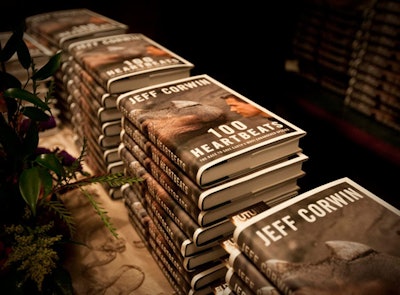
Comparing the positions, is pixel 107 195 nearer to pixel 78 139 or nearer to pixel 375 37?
pixel 78 139

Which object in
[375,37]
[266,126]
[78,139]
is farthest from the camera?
[375,37]

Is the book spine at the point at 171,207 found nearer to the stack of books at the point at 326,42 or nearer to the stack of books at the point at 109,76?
the stack of books at the point at 109,76

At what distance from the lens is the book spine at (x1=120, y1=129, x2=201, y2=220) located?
1029 millimetres

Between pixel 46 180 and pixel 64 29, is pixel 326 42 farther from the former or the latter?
pixel 46 180

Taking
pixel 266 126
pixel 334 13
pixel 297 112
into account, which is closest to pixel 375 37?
pixel 334 13

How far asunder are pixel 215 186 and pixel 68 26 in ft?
4.45

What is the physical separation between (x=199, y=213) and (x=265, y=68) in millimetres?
1483

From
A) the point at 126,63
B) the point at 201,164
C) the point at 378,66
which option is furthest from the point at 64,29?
the point at 378,66

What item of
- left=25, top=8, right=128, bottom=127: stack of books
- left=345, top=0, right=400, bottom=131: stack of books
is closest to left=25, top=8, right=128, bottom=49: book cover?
left=25, top=8, right=128, bottom=127: stack of books

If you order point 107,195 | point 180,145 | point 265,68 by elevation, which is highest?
point 180,145

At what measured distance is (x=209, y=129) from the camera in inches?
42.3

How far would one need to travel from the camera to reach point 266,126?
43.0 inches

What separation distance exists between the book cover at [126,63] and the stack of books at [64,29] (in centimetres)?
16

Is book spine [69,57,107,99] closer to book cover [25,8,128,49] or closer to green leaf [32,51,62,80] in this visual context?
book cover [25,8,128,49]
